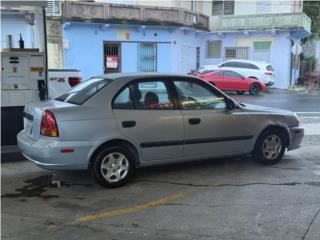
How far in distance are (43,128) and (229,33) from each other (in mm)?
24320

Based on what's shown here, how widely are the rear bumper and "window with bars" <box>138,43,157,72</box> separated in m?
20.5

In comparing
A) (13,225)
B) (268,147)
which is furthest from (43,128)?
(268,147)

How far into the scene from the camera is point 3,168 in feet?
22.1

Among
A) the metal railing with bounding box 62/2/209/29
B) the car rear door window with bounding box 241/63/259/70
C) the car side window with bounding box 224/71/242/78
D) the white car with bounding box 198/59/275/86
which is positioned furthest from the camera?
the car rear door window with bounding box 241/63/259/70

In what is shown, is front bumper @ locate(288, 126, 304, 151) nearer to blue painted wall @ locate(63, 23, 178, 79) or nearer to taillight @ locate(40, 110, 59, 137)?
taillight @ locate(40, 110, 59, 137)

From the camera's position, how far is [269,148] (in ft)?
22.8

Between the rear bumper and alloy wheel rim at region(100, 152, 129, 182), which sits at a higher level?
the rear bumper

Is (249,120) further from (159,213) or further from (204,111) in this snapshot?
(159,213)

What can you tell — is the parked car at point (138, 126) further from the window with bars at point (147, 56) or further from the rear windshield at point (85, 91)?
the window with bars at point (147, 56)

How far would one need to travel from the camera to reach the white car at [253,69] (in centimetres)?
2466

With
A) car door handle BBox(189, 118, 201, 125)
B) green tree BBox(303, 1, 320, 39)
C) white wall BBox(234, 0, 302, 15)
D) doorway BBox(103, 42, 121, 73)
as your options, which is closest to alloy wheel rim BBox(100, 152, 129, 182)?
car door handle BBox(189, 118, 201, 125)

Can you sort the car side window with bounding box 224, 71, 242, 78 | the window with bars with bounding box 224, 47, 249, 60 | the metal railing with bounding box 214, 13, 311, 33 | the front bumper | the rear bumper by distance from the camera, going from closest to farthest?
the rear bumper → the front bumper → the car side window with bounding box 224, 71, 242, 78 → the metal railing with bounding box 214, 13, 311, 33 → the window with bars with bounding box 224, 47, 249, 60

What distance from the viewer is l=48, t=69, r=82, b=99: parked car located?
888 centimetres

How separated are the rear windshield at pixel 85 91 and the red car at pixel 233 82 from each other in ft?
54.5
